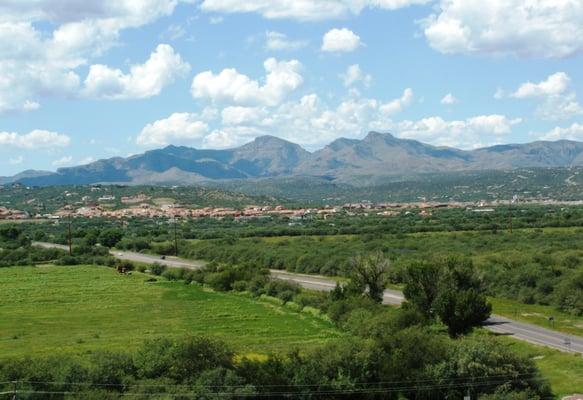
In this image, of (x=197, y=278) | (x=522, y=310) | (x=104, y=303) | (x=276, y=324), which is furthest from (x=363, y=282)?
(x=197, y=278)

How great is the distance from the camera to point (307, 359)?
111ft

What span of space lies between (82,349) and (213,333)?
9.16 meters

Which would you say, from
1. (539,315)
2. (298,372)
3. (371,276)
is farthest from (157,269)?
(298,372)

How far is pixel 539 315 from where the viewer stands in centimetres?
5575

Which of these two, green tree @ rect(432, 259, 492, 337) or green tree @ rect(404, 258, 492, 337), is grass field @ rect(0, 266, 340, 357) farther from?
green tree @ rect(432, 259, 492, 337)

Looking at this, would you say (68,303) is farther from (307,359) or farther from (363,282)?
(307,359)

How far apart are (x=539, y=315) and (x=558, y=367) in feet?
60.8

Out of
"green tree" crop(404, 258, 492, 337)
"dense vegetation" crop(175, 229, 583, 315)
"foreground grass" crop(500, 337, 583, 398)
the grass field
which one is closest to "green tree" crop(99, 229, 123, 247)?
"dense vegetation" crop(175, 229, 583, 315)

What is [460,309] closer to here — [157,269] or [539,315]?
[539,315]

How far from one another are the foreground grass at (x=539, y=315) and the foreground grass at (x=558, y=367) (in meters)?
7.45

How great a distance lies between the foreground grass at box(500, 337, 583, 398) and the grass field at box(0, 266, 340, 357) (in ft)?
39.9

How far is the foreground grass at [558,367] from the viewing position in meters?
34.6

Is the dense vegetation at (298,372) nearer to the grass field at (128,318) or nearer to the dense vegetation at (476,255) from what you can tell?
the grass field at (128,318)

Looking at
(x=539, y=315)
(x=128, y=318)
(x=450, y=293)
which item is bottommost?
(x=539, y=315)
